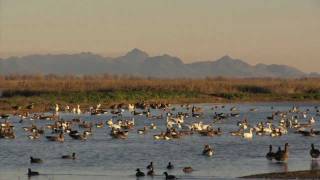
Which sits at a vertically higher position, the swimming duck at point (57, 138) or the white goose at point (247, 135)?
the white goose at point (247, 135)

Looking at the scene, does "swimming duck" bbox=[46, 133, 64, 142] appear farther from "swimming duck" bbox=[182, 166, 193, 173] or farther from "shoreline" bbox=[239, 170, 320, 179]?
"shoreline" bbox=[239, 170, 320, 179]

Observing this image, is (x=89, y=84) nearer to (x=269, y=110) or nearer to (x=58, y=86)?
(x=58, y=86)

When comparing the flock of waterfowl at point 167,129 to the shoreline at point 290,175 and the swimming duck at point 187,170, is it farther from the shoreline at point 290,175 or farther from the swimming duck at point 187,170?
the shoreline at point 290,175

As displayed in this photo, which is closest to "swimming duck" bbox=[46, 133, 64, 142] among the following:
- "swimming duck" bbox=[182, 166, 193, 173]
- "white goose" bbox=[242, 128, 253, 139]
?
"white goose" bbox=[242, 128, 253, 139]

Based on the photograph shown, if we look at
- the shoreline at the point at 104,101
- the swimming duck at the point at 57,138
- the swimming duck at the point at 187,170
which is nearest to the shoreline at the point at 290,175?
the swimming duck at the point at 187,170

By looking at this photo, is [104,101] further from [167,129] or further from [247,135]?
[247,135]

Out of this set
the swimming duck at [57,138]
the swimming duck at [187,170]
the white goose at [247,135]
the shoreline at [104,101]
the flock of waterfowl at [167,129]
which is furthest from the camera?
the shoreline at [104,101]

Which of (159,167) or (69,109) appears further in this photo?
(69,109)

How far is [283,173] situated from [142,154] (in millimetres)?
8289

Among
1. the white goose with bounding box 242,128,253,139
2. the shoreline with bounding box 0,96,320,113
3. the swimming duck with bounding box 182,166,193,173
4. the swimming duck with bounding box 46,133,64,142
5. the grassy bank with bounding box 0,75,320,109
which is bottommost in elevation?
the swimming duck with bounding box 182,166,193,173

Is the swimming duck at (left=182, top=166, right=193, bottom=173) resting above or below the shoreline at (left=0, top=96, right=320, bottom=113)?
below

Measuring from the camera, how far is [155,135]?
4375cm

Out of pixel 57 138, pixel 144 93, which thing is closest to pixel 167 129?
pixel 57 138

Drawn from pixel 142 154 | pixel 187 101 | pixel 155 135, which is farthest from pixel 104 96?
pixel 142 154
